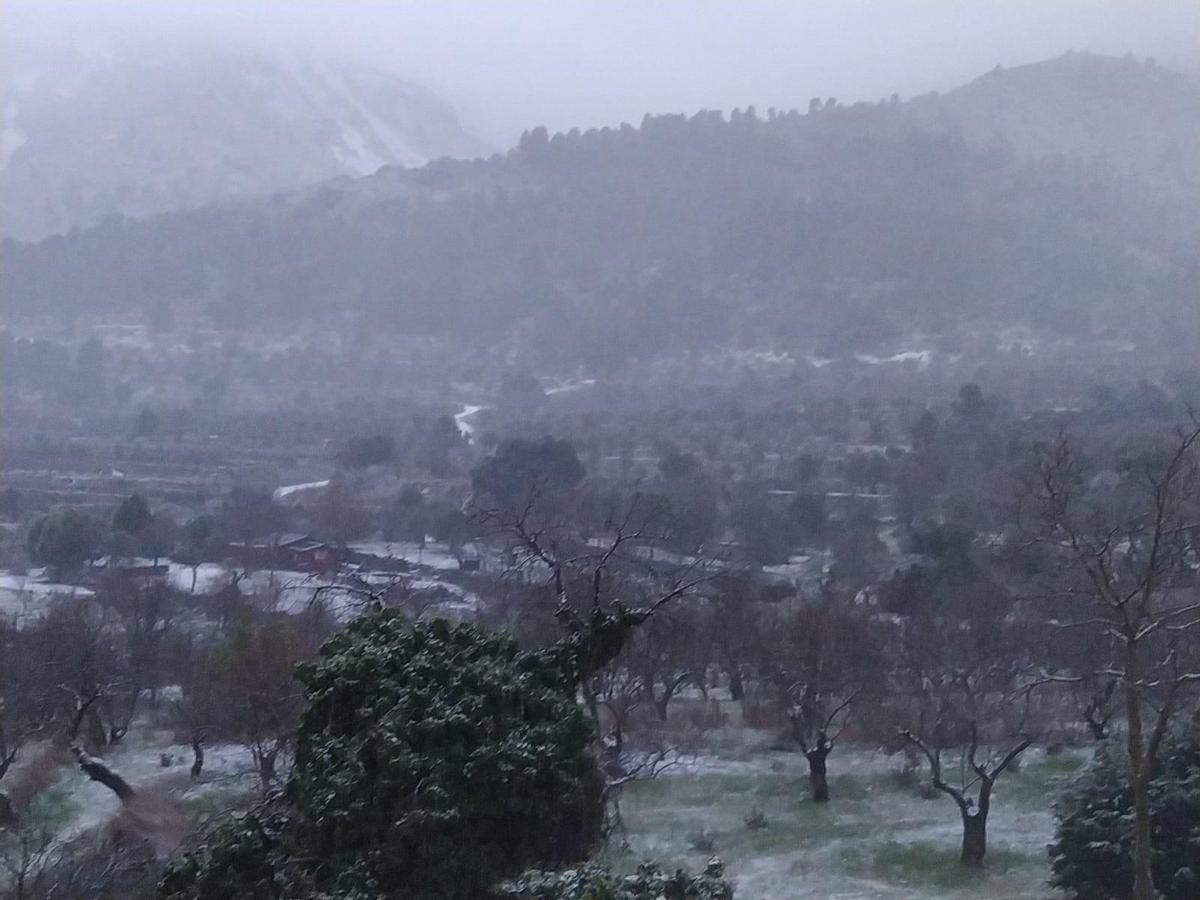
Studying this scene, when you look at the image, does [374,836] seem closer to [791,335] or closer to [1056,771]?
[1056,771]

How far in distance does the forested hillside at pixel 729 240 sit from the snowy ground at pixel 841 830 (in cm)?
2342

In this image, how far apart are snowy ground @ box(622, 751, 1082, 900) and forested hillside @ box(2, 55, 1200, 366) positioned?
76.9ft

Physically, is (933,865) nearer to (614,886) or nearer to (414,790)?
(614,886)

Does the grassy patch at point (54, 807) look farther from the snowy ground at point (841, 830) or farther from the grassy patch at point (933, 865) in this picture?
the grassy patch at point (933, 865)

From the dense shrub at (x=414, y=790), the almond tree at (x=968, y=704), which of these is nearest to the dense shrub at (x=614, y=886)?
the dense shrub at (x=414, y=790)

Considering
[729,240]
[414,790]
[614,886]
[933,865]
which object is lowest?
[933,865]

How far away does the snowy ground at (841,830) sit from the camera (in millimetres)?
7777

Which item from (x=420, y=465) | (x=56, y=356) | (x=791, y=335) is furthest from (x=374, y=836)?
(x=791, y=335)

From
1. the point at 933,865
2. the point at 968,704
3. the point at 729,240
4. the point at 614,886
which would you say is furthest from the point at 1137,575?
the point at 729,240

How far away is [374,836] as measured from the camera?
15.8ft

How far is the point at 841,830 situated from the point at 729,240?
38.6 meters

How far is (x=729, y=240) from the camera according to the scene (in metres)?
45.9

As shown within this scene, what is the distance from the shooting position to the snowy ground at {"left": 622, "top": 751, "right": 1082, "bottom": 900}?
778 cm

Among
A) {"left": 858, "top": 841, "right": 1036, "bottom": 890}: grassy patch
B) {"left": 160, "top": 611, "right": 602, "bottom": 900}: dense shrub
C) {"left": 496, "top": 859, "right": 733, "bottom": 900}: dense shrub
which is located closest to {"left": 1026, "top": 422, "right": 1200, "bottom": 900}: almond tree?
{"left": 858, "top": 841, "right": 1036, "bottom": 890}: grassy patch
